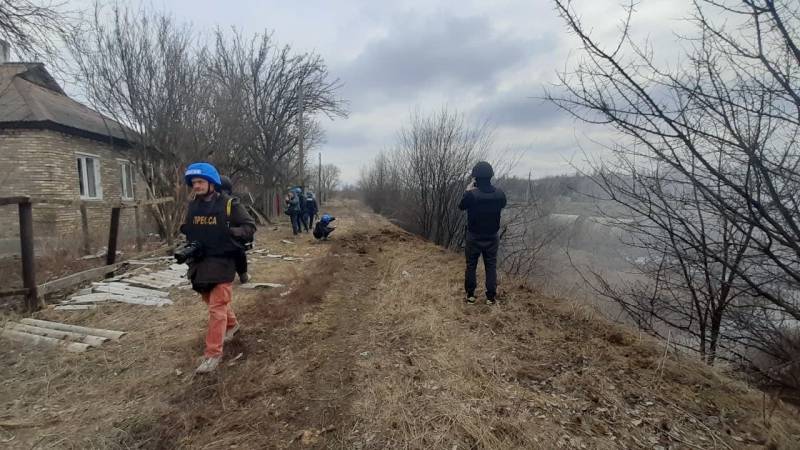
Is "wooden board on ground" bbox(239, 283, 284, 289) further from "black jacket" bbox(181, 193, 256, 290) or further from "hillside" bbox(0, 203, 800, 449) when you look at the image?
"black jacket" bbox(181, 193, 256, 290)

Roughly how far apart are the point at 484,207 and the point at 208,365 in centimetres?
351

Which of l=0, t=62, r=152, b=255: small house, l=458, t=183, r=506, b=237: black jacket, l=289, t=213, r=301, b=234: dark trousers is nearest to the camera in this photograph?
l=458, t=183, r=506, b=237: black jacket

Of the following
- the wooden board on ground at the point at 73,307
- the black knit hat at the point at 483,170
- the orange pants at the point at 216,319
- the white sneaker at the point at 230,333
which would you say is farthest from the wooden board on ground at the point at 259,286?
the black knit hat at the point at 483,170

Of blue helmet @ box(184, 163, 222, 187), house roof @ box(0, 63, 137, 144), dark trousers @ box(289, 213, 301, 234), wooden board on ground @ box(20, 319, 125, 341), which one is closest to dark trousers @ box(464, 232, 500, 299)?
blue helmet @ box(184, 163, 222, 187)

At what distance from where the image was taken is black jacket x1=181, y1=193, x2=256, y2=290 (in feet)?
10.7

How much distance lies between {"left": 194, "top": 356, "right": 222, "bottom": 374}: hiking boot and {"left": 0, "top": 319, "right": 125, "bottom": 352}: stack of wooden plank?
1.52 metres

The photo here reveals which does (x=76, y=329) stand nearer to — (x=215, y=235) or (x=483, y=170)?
(x=215, y=235)

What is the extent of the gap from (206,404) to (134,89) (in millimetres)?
10529

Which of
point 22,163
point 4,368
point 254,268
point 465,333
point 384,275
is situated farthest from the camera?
point 22,163

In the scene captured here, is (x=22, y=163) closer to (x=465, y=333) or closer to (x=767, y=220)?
(x=465, y=333)

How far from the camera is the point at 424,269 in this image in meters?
7.15

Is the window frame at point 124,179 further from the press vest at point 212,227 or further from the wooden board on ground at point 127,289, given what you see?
the press vest at point 212,227

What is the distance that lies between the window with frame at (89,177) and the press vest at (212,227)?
1325 centimetres

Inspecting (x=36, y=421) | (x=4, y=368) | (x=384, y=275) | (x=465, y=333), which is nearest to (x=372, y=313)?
(x=465, y=333)
